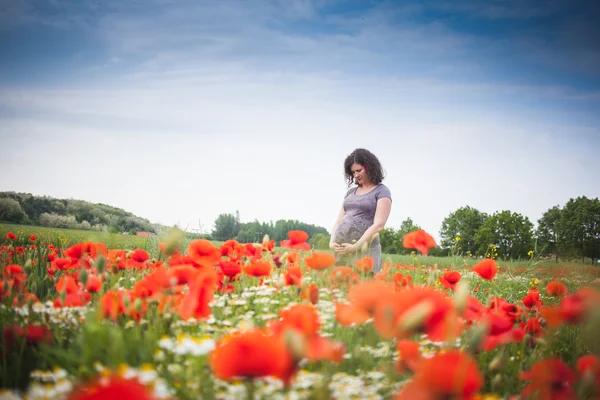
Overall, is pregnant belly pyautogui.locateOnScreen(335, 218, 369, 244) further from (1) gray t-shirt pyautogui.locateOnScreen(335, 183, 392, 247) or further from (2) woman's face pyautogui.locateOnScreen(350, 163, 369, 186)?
(2) woman's face pyautogui.locateOnScreen(350, 163, 369, 186)

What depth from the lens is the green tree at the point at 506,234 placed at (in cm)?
3843

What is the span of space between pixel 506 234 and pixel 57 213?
39.9 meters

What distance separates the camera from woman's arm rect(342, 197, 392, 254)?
4.26 meters

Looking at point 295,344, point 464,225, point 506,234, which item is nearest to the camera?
point 295,344

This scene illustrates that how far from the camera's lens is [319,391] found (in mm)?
1206

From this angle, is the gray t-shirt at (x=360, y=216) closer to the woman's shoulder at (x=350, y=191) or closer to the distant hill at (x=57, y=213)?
the woman's shoulder at (x=350, y=191)

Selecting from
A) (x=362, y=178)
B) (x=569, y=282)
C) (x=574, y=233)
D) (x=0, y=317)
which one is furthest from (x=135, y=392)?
(x=574, y=233)

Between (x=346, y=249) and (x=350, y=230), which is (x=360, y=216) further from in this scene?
(x=346, y=249)

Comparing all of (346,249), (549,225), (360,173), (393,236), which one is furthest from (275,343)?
(393,236)

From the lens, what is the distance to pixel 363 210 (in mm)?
4777

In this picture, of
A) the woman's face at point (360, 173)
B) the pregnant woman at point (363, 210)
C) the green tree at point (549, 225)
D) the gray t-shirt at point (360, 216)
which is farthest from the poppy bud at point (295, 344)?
the green tree at point (549, 225)

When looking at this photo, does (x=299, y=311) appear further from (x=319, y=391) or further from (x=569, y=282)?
(x=569, y=282)

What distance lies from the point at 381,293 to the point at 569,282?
249 inches

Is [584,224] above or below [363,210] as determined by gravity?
above
